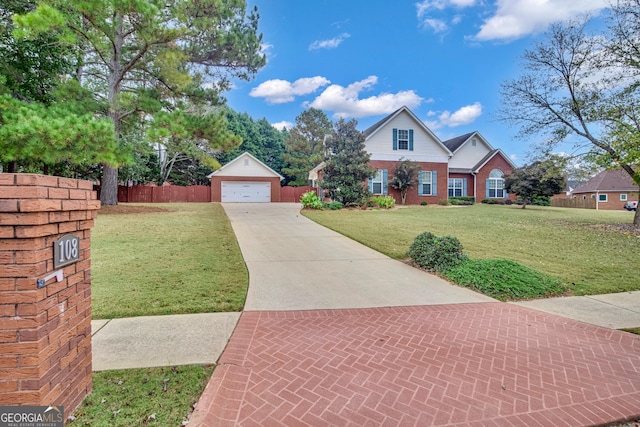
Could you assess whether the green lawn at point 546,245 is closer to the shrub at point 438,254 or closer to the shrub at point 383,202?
the shrub at point 438,254

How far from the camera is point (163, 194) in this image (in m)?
29.5

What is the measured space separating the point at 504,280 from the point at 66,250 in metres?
5.85

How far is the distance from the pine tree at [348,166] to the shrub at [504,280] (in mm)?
13892

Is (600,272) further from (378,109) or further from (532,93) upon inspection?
(378,109)

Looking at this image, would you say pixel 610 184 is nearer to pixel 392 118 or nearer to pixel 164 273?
pixel 392 118

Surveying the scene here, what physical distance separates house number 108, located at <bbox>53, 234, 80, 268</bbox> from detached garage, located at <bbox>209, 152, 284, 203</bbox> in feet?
94.6

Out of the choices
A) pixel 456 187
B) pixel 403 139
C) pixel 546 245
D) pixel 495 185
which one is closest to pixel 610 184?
pixel 495 185

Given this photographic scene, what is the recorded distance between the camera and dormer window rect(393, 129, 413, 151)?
78.6 feet

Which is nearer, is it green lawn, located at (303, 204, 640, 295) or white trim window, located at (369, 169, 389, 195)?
green lawn, located at (303, 204, 640, 295)

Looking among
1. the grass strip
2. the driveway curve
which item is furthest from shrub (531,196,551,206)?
the grass strip

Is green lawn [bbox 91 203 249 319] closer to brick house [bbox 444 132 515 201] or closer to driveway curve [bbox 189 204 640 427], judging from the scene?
driveway curve [bbox 189 204 640 427]

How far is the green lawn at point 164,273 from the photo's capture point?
171 inches

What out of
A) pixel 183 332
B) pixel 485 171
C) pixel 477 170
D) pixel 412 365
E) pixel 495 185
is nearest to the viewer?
pixel 412 365

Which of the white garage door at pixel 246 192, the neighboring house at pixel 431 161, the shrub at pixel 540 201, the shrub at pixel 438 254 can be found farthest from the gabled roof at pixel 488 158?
the shrub at pixel 438 254
